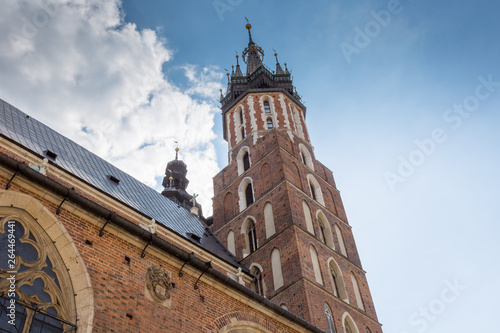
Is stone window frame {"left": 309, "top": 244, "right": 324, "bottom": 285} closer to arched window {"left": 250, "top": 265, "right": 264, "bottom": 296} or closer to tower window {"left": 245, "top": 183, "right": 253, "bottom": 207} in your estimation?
arched window {"left": 250, "top": 265, "right": 264, "bottom": 296}

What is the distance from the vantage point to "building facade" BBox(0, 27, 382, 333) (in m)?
9.65

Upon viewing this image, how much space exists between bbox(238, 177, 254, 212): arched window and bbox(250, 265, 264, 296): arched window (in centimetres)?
391

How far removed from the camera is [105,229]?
10977 mm

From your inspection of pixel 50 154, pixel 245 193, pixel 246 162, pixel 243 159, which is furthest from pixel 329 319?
pixel 50 154

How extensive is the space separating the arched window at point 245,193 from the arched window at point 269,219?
1.66m

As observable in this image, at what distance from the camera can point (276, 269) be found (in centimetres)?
1997

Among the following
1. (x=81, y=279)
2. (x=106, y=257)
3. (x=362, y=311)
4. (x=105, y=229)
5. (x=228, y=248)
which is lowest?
(x=81, y=279)

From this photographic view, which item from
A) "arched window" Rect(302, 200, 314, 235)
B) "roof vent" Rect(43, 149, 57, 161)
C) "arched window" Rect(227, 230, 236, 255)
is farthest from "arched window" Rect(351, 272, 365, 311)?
"roof vent" Rect(43, 149, 57, 161)

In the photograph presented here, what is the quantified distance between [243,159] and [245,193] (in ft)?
8.39

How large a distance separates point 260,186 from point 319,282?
608 centimetres

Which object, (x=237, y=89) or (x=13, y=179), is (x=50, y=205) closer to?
(x=13, y=179)

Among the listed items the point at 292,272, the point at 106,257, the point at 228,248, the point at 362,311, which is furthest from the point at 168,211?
the point at 106,257

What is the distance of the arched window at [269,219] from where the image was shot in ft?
71.0

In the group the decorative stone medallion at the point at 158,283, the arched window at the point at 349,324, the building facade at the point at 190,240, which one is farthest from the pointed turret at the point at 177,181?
the decorative stone medallion at the point at 158,283
